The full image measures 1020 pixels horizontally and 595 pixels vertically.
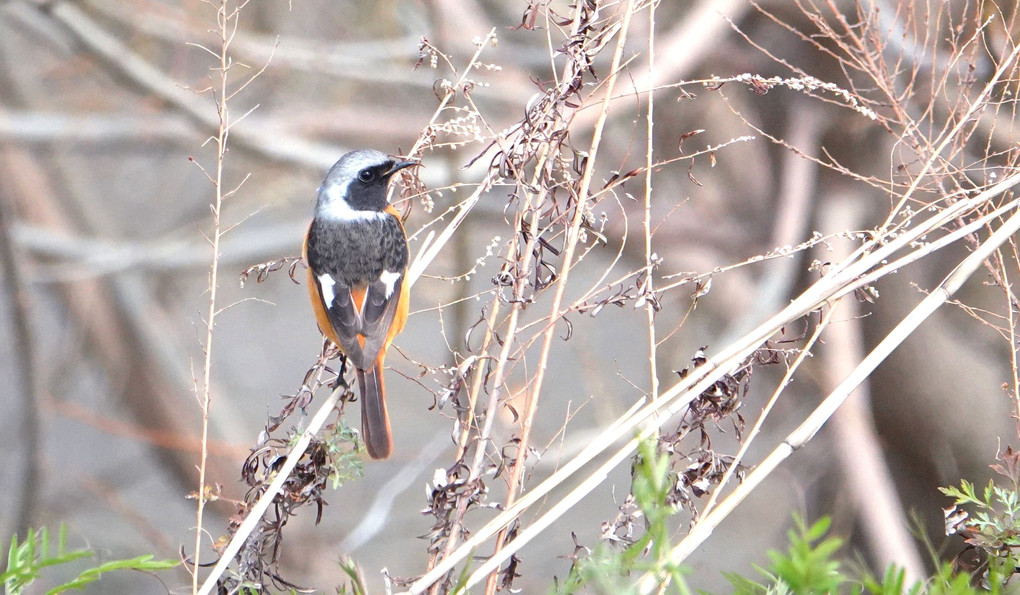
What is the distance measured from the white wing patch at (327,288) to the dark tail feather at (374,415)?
1.11ft

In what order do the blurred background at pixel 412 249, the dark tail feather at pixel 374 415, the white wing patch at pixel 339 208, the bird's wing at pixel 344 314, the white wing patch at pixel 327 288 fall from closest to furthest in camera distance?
the dark tail feather at pixel 374 415 → the bird's wing at pixel 344 314 → the white wing patch at pixel 327 288 → the white wing patch at pixel 339 208 → the blurred background at pixel 412 249

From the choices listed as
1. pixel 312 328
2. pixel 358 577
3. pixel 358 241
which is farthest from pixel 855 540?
pixel 312 328

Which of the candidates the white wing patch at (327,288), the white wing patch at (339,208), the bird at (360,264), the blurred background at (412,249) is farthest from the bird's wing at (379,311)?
the blurred background at (412,249)

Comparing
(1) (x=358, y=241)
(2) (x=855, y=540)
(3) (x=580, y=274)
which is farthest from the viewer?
(3) (x=580, y=274)

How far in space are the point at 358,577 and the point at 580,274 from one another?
21.7 ft

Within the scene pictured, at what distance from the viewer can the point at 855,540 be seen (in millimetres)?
4914

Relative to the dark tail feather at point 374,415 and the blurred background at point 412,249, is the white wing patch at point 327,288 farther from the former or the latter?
the blurred background at point 412,249

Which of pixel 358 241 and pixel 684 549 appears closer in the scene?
pixel 684 549

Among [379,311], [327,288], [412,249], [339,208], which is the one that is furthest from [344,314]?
[412,249]

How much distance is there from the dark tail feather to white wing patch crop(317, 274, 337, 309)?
34 cm

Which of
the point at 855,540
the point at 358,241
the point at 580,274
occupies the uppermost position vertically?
the point at 358,241

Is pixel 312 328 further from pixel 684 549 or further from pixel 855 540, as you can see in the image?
pixel 684 549

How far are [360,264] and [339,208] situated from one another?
0.32 meters

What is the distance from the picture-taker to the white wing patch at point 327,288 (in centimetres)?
305
